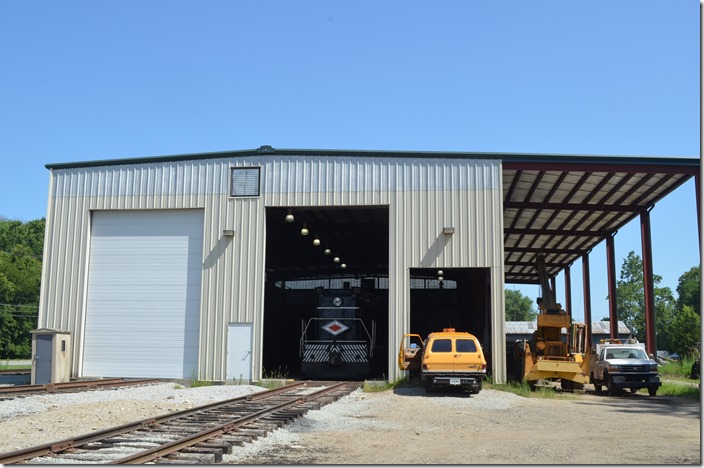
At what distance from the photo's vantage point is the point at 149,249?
2544 centimetres

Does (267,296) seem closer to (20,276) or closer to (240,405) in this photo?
(240,405)

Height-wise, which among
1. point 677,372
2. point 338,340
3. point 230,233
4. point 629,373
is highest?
point 230,233

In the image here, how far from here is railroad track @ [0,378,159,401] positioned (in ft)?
58.5

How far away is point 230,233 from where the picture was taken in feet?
79.8

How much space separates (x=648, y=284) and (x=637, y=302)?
285 ft

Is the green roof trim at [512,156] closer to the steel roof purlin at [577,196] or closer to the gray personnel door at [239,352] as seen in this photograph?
the steel roof purlin at [577,196]

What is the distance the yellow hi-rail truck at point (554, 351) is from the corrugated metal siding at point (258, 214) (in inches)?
68.3

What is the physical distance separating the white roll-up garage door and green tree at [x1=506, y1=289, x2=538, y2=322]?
4984 inches

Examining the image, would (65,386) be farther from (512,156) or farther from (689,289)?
(689,289)

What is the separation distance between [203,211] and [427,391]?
34.2 feet

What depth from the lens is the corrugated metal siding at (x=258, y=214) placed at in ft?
76.9

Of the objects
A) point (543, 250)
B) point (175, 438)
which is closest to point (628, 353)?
point (175, 438)

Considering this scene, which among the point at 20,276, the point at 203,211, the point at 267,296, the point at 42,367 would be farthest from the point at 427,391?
the point at 20,276

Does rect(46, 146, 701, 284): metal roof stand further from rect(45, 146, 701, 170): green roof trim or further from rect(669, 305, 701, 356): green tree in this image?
rect(669, 305, 701, 356): green tree
